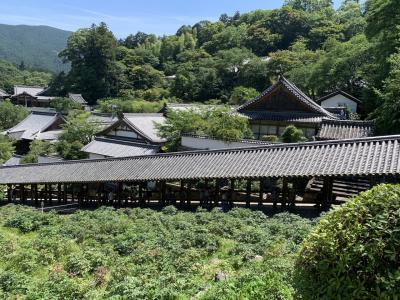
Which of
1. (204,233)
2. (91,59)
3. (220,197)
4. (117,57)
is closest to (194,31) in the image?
(117,57)

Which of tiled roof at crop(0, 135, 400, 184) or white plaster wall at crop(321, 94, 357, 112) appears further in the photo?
white plaster wall at crop(321, 94, 357, 112)

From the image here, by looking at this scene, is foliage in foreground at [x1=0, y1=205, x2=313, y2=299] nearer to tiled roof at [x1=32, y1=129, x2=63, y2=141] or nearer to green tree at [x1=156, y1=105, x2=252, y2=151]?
green tree at [x1=156, y1=105, x2=252, y2=151]

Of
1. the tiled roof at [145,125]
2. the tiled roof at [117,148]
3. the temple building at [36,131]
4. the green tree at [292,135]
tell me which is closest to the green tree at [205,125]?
the tiled roof at [145,125]

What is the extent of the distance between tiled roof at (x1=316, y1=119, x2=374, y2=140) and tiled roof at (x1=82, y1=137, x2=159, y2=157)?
1245cm

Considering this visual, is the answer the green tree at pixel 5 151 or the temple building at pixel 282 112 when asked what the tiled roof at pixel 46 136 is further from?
the temple building at pixel 282 112

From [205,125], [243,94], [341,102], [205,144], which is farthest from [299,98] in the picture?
[243,94]

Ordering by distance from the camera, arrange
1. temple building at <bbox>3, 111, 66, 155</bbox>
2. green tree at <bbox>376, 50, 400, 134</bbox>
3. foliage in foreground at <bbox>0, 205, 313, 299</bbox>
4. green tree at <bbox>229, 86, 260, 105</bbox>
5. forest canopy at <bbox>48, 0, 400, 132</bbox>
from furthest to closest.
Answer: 1. green tree at <bbox>229, 86, 260, 105</bbox>
2. temple building at <bbox>3, 111, 66, 155</bbox>
3. forest canopy at <bbox>48, 0, 400, 132</bbox>
4. green tree at <bbox>376, 50, 400, 134</bbox>
5. foliage in foreground at <bbox>0, 205, 313, 299</bbox>

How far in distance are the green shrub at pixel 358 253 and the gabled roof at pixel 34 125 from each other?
4760 centimetres

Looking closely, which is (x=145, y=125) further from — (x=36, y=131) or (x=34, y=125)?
(x=34, y=125)

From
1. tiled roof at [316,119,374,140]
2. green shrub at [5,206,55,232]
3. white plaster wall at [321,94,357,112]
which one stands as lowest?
green shrub at [5,206,55,232]

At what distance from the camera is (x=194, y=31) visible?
122 metres

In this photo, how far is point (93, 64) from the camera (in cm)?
8819

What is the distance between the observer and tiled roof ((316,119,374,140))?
24.1m

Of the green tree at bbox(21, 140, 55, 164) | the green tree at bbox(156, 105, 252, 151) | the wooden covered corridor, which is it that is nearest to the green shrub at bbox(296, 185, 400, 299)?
the wooden covered corridor
